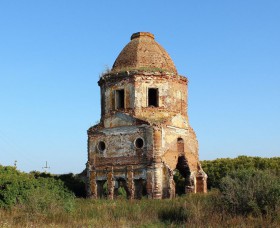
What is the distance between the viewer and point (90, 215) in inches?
640

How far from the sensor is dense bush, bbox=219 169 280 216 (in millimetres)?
13594

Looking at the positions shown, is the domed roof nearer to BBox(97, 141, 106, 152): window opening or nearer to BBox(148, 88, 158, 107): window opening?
BBox(148, 88, 158, 107): window opening

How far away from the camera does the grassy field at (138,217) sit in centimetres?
1272

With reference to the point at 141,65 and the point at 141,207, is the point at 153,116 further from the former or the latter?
the point at 141,207

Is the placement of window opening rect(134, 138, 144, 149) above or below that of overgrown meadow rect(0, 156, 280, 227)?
above

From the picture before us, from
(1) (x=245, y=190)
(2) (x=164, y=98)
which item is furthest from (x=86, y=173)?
(1) (x=245, y=190)

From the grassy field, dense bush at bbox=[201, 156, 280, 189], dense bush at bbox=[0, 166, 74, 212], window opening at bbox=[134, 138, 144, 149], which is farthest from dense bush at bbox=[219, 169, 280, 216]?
dense bush at bbox=[201, 156, 280, 189]

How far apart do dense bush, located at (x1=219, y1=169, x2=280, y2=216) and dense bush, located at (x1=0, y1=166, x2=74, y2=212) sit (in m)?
6.08

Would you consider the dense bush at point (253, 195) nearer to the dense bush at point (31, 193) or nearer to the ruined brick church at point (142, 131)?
the dense bush at point (31, 193)

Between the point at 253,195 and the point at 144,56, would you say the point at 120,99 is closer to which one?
the point at 144,56

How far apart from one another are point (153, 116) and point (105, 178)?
14.3 feet

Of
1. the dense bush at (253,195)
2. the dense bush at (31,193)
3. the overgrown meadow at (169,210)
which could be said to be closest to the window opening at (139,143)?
the overgrown meadow at (169,210)

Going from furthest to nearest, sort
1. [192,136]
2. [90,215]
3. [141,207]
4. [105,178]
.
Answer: [192,136], [105,178], [141,207], [90,215]

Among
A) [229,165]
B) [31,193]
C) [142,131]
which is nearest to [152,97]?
[142,131]
